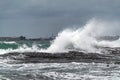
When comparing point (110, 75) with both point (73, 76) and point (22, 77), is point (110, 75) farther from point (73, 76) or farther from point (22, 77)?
point (22, 77)

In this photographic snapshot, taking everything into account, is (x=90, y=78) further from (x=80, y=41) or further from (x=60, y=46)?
(x=80, y=41)

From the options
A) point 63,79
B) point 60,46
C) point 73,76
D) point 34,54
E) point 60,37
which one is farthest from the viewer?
point 60,37

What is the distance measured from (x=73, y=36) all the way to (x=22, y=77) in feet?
125

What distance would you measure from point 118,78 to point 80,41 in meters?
37.1

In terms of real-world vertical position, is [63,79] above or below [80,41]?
below

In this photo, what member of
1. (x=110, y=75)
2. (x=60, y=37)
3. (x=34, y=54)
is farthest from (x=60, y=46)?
(x=110, y=75)

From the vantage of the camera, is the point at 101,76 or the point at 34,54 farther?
the point at 34,54

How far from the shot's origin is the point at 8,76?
75.1 feet

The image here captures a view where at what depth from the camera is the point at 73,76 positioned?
2330 centimetres

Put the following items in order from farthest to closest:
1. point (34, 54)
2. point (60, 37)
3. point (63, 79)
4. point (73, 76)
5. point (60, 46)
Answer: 1. point (60, 37)
2. point (60, 46)
3. point (34, 54)
4. point (73, 76)
5. point (63, 79)

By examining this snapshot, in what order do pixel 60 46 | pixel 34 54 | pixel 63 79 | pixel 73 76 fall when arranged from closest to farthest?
pixel 63 79 < pixel 73 76 < pixel 34 54 < pixel 60 46

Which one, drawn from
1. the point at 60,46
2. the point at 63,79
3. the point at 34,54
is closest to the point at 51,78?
the point at 63,79

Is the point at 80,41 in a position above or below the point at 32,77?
above

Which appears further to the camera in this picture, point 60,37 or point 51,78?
point 60,37
